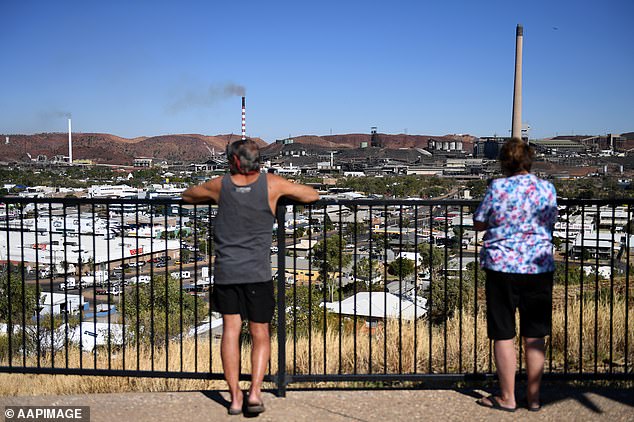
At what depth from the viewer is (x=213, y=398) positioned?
448cm

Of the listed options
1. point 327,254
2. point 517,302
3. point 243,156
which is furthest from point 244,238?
point 327,254

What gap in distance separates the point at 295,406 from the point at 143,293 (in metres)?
20.2

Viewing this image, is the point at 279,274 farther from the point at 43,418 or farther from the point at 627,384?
the point at 627,384

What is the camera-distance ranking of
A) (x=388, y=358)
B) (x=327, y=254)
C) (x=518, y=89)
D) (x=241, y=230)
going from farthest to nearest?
(x=518, y=89) < (x=327, y=254) < (x=388, y=358) < (x=241, y=230)

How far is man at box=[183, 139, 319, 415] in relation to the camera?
3.85 metres

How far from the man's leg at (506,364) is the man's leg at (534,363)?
108 millimetres

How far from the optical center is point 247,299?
13.0 feet

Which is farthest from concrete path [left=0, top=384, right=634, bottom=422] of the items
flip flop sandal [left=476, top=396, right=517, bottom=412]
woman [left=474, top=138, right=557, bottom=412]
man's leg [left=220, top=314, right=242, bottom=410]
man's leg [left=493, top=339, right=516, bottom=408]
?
woman [left=474, top=138, right=557, bottom=412]

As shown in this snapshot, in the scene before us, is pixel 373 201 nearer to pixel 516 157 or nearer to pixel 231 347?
pixel 516 157

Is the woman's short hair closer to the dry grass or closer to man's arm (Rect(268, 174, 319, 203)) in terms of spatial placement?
man's arm (Rect(268, 174, 319, 203))

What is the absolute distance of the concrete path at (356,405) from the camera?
4.12 meters

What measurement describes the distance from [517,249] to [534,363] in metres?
0.77

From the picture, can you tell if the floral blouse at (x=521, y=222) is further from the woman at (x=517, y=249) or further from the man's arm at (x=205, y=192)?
the man's arm at (x=205, y=192)

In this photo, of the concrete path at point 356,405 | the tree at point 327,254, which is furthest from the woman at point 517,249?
the tree at point 327,254
